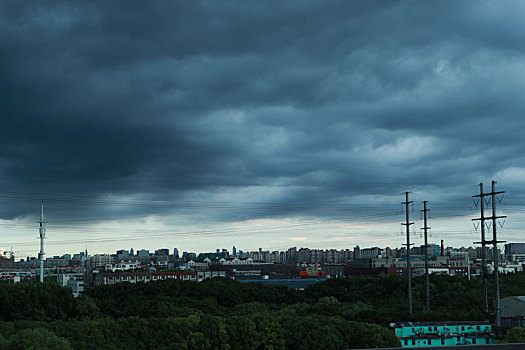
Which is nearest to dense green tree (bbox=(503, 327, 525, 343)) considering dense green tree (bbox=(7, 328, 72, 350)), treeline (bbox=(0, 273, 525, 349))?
treeline (bbox=(0, 273, 525, 349))

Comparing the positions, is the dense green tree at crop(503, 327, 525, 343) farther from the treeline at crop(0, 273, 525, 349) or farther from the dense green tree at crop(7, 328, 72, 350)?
the dense green tree at crop(7, 328, 72, 350)

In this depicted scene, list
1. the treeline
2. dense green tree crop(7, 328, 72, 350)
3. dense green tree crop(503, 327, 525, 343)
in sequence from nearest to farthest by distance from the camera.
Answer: dense green tree crop(7, 328, 72, 350) < the treeline < dense green tree crop(503, 327, 525, 343)

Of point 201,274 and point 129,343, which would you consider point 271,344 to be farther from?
point 201,274

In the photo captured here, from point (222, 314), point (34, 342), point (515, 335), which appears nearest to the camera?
point (34, 342)

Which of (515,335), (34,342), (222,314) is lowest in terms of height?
(222,314)

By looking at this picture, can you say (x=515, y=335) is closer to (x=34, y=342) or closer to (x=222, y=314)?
(x=34, y=342)

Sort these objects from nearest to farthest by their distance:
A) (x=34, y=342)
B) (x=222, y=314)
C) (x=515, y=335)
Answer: (x=34, y=342)
(x=515, y=335)
(x=222, y=314)

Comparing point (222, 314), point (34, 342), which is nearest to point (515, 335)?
point (34, 342)

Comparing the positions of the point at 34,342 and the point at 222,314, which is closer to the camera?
the point at 34,342
